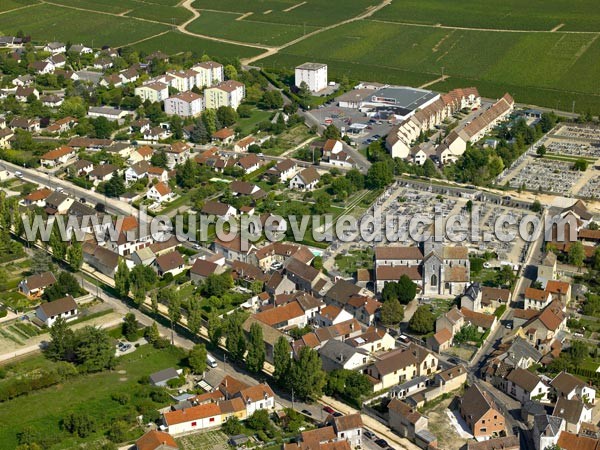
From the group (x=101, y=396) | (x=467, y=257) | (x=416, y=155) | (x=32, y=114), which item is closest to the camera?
(x=101, y=396)

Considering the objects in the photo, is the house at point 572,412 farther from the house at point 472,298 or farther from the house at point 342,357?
the house at point 472,298

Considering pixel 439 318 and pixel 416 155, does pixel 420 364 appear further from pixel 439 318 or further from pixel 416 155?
pixel 416 155

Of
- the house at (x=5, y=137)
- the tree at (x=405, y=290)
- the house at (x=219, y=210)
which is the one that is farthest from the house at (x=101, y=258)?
the house at (x=5, y=137)

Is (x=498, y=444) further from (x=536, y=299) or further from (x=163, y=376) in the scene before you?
(x=163, y=376)

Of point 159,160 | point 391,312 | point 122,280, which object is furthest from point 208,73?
point 391,312

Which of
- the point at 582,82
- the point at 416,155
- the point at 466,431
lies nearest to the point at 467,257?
the point at 466,431

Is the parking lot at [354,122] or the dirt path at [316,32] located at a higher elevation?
the dirt path at [316,32]

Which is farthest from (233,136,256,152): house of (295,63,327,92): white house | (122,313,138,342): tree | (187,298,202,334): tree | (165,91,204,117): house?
(122,313,138,342): tree
